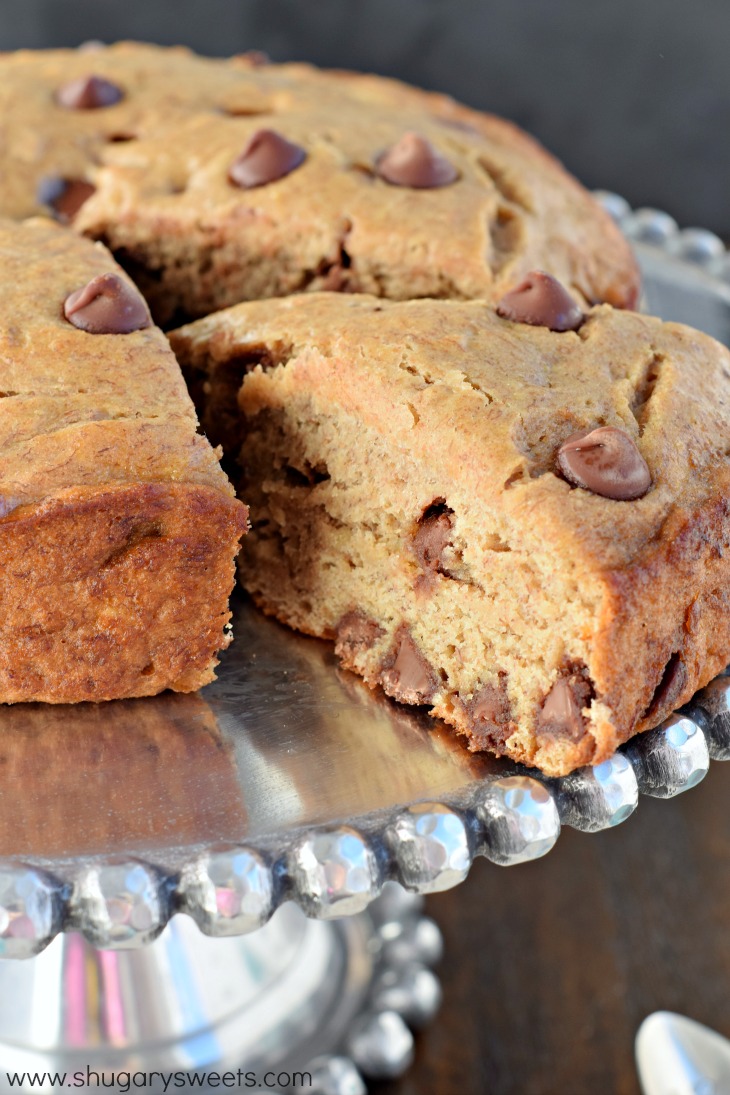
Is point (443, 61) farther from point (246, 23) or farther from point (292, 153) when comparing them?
point (292, 153)

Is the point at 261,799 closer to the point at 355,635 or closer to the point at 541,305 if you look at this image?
the point at 355,635

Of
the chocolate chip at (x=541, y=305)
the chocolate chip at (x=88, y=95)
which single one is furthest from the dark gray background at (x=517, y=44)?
the chocolate chip at (x=541, y=305)

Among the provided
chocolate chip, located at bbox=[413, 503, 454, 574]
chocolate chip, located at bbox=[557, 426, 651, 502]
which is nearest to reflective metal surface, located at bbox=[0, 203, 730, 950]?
chocolate chip, located at bbox=[413, 503, 454, 574]

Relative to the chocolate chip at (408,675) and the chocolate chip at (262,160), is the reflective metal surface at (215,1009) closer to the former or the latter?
the chocolate chip at (408,675)

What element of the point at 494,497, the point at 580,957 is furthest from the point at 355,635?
the point at 580,957

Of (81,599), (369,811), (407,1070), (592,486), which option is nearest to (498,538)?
(592,486)

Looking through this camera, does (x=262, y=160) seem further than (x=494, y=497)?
Yes
